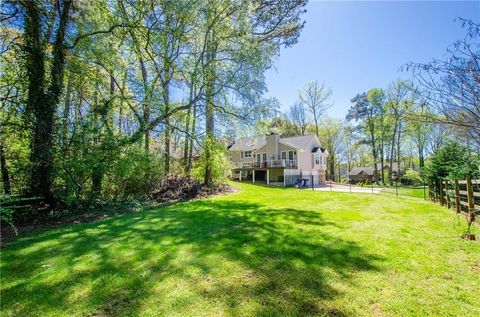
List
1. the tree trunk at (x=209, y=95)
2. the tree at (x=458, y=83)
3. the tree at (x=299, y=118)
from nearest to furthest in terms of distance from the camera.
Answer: the tree at (x=458, y=83)
the tree trunk at (x=209, y=95)
the tree at (x=299, y=118)

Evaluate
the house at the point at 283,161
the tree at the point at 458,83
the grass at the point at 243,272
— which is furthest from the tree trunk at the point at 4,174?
the house at the point at 283,161

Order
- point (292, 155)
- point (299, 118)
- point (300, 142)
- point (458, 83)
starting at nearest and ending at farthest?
1. point (458, 83)
2. point (292, 155)
3. point (300, 142)
4. point (299, 118)

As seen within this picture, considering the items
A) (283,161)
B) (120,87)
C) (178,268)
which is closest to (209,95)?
(120,87)

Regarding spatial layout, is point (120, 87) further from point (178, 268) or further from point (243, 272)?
point (243, 272)

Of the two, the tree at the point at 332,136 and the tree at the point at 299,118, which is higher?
the tree at the point at 299,118

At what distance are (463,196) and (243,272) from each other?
7606 mm

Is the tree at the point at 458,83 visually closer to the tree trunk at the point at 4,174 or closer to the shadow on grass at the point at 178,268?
the shadow on grass at the point at 178,268

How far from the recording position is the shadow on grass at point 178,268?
2471 millimetres

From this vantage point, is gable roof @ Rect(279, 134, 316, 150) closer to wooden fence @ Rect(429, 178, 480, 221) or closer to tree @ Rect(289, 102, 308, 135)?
tree @ Rect(289, 102, 308, 135)

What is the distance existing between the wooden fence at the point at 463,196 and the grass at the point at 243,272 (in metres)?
1.01

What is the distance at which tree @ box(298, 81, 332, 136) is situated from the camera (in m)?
31.8

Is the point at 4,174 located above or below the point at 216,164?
below

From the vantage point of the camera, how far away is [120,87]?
10305 mm

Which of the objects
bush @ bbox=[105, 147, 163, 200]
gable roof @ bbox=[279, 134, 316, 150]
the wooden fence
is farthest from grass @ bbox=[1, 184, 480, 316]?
gable roof @ bbox=[279, 134, 316, 150]
